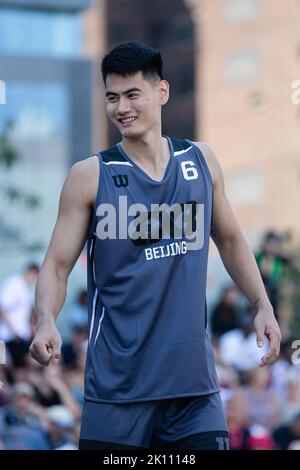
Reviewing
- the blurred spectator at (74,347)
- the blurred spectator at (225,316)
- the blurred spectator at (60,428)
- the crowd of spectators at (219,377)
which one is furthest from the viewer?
the blurred spectator at (225,316)

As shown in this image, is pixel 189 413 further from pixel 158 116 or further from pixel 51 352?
pixel 158 116

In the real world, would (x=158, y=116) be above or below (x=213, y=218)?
above

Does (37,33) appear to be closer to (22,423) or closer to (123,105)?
(22,423)

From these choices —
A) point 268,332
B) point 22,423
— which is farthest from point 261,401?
point 268,332

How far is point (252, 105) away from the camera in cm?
4712

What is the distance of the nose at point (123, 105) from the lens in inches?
220

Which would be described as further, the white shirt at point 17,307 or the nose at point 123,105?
the white shirt at point 17,307

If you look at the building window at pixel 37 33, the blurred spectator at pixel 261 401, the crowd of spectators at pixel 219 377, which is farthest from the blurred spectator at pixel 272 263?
the building window at pixel 37 33

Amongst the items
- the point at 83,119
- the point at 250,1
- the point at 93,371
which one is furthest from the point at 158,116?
the point at 250,1

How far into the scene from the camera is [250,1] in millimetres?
55500

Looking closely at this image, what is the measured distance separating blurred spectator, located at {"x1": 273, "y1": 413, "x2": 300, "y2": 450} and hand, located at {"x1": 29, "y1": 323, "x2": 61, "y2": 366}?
6.35 m

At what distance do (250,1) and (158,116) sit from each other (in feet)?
166

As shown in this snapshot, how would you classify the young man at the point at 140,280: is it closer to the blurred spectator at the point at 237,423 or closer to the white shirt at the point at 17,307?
the blurred spectator at the point at 237,423

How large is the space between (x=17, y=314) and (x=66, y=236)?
821cm
